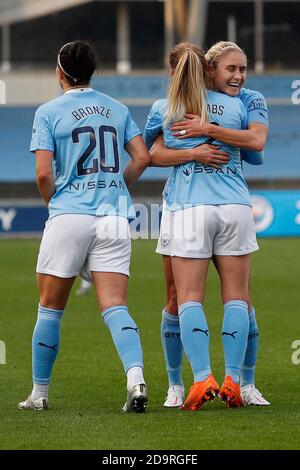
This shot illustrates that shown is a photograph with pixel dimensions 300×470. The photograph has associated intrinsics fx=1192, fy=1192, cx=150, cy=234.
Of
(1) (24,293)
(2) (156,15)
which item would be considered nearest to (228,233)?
(1) (24,293)

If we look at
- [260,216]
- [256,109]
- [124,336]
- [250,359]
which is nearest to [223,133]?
[256,109]

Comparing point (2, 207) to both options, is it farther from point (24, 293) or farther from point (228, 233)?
point (228, 233)

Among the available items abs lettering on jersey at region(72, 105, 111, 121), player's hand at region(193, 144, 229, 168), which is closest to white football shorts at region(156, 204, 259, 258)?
player's hand at region(193, 144, 229, 168)

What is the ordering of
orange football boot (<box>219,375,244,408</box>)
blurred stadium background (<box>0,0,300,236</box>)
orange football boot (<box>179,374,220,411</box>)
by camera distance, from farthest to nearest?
1. blurred stadium background (<box>0,0,300,236</box>)
2. orange football boot (<box>219,375,244,408</box>)
3. orange football boot (<box>179,374,220,411</box>)

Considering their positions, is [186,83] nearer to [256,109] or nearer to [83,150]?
[256,109]

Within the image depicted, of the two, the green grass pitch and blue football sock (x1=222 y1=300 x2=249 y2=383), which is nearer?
the green grass pitch

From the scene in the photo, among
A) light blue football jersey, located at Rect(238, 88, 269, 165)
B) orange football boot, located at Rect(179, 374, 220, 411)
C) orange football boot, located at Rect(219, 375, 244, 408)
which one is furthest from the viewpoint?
light blue football jersey, located at Rect(238, 88, 269, 165)

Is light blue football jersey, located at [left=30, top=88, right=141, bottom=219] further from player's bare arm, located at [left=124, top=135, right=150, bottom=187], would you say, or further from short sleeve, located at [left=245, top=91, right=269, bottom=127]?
short sleeve, located at [left=245, top=91, right=269, bottom=127]

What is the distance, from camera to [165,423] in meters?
6.08

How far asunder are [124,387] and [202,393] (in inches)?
64.6

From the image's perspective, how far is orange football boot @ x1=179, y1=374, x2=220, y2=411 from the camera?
6.27 m

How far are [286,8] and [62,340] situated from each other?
1640 inches

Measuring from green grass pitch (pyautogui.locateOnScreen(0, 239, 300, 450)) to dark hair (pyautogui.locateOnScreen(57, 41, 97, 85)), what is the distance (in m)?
1.84

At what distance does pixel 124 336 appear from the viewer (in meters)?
6.37
